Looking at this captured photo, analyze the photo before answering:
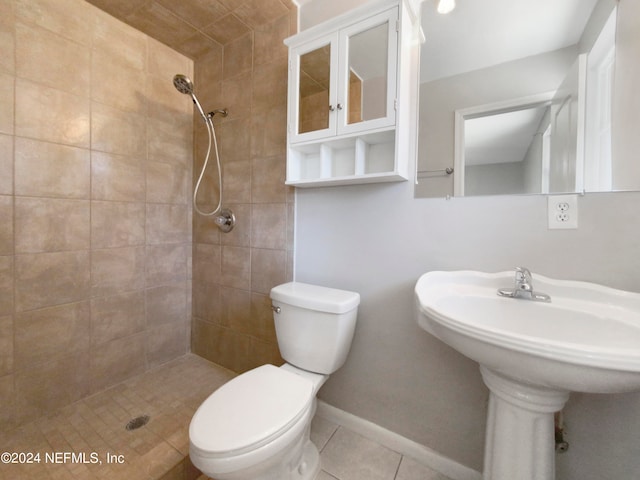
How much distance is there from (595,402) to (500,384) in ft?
1.41

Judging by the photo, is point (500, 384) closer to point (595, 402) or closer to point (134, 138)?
point (595, 402)

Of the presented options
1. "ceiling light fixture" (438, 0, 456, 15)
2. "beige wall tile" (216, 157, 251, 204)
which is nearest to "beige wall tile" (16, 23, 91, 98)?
"beige wall tile" (216, 157, 251, 204)

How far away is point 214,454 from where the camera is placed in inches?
27.8

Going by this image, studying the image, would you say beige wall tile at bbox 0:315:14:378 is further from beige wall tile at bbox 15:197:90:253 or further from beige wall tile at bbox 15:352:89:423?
beige wall tile at bbox 15:197:90:253

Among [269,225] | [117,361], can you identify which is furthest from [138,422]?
[269,225]

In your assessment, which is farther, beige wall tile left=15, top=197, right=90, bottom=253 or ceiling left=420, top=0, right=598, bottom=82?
beige wall tile left=15, top=197, right=90, bottom=253

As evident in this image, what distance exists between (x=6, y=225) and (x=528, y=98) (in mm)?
2240

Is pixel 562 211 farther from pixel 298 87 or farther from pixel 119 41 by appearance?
pixel 119 41

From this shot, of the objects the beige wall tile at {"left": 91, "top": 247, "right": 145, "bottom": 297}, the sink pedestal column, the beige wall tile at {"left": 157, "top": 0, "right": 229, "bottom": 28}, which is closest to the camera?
the sink pedestal column

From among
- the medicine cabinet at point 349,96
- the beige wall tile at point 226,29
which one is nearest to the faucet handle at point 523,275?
the medicine cabinet at point 349,96

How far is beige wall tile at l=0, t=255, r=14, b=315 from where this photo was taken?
115 centimetres

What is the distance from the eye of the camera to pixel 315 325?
1.09m

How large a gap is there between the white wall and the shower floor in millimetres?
725

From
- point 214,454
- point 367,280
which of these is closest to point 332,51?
point 367,280
